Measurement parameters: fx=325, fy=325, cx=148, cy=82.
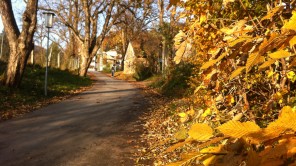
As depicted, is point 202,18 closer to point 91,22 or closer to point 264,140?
point 264,140

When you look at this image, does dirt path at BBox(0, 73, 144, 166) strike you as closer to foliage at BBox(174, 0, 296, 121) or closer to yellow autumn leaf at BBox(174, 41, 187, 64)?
foliage at BBox(174, 0, 296, 121)

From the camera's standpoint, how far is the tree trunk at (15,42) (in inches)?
516

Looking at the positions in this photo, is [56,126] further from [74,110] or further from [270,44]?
[270,44]

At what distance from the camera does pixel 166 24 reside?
2225 cm

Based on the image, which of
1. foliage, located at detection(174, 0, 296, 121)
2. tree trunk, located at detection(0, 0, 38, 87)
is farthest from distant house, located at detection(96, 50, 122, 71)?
foliage, located at detection(174, 0, 296, 121)

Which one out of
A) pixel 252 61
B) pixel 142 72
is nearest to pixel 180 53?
pixel 252 61

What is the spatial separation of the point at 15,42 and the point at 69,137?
25.8ft

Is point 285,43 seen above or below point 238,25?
below

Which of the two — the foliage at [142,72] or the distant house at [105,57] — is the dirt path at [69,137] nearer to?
the foliage at [142,72]

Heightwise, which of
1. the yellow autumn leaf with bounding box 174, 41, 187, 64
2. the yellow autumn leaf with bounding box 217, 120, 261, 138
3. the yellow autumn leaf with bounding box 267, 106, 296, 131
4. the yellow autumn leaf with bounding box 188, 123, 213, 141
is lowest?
the yellow autumn leaf with bounding box 188, 123, 213, 141

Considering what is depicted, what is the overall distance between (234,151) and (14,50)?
13.7 metres

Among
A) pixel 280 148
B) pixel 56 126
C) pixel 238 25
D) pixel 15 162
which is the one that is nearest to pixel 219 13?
pixel 238 25

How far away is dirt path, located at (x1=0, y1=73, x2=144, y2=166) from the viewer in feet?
18.1

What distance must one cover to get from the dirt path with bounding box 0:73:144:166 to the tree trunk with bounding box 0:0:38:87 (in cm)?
332
